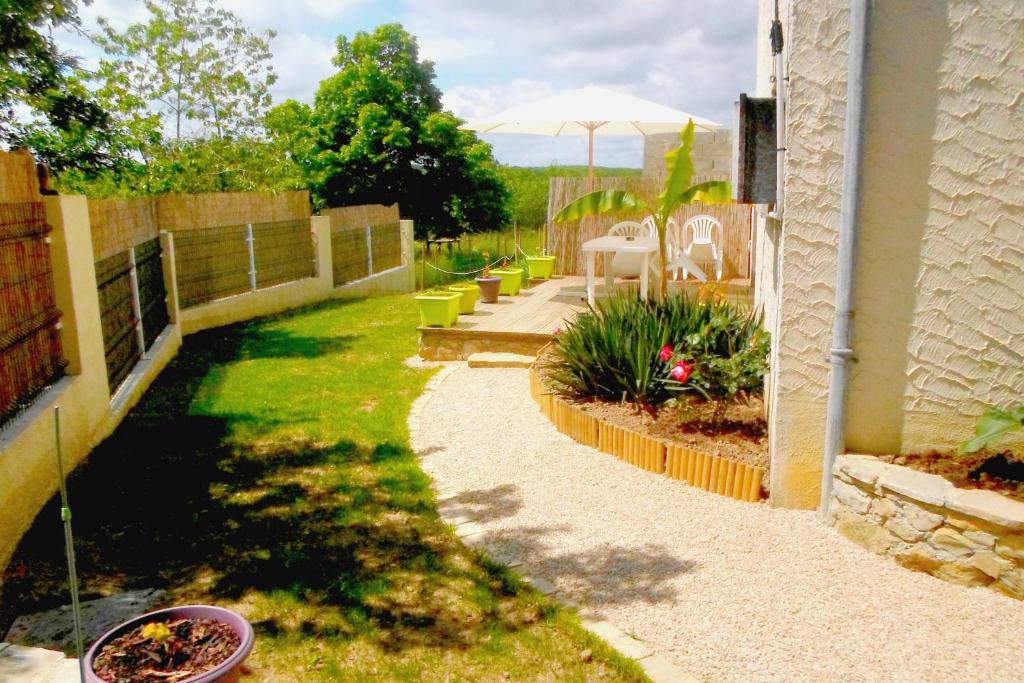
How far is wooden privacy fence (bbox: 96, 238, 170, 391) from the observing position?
773 cm

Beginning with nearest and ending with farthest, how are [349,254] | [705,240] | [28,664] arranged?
[28,664]
[705,240]
[349,254]

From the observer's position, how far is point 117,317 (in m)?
8.18

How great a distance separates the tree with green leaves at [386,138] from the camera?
2398cm

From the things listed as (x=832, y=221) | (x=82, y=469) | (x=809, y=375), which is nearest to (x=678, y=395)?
(x=809, y=375)

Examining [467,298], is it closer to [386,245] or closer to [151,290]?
[151,290]

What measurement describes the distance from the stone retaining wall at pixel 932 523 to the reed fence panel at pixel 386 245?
15473 millimetres

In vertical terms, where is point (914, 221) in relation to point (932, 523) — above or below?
above

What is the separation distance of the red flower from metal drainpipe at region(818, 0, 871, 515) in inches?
52.9

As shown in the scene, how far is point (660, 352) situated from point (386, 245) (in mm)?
14154

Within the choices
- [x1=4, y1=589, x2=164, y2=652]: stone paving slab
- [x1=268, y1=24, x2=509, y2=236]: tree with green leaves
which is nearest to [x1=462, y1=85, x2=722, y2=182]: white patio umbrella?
[x1=4, y1=589, x2=164, y2=652]: stone paving slab

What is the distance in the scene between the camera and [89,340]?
665cm

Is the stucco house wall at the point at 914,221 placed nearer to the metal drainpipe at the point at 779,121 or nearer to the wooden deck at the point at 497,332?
the metal drainpipe at the point at 779,121

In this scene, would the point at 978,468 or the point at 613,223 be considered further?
the point at 613,223

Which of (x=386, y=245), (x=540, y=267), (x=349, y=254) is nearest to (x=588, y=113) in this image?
(x=540, y=267)
